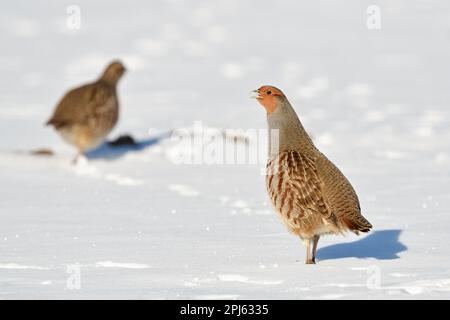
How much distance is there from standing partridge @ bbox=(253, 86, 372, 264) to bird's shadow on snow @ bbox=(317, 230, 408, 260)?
284mm

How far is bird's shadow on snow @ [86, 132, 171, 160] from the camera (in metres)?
9.76

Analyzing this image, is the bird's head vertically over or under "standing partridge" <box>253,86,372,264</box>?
over

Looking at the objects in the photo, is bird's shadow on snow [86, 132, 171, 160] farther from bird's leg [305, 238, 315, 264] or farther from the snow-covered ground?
bird's leg [305, 238, 315, 264]

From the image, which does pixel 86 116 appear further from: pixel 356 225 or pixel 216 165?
pixel 356 225

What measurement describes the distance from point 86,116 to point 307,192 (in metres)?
4.79

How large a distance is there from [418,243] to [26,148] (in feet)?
18.7

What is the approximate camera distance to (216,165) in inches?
362

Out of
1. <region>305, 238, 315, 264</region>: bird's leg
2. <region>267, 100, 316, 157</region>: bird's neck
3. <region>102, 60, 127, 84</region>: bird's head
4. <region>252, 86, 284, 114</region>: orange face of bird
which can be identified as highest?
<region>102, 60, 127, 84</region>: bird's head

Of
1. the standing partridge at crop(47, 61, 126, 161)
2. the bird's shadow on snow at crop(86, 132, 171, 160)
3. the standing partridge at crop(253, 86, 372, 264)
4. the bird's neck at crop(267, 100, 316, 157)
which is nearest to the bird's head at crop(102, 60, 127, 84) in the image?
the standing partridge at crop(47, 61, 126, 161)

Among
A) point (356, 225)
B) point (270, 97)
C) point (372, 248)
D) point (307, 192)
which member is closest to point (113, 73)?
point (270, 97)
